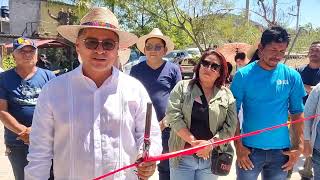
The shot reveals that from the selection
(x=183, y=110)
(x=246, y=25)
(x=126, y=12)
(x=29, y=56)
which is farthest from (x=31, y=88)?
(x=126, y=12)

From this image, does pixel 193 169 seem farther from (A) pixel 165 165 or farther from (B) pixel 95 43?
(B) pixel 95 43

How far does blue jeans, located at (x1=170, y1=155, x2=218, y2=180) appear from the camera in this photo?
3.09m

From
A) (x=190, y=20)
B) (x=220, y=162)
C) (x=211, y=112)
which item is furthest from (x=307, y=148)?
(x=190, y=20)

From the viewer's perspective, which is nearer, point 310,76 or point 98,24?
point 98,24

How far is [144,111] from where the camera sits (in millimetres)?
2158

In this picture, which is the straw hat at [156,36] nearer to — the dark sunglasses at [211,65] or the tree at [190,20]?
the dark sunglasses at [211,65]

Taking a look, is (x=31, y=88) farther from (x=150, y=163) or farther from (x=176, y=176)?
(x=150, y=163)

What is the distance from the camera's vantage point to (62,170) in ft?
6.68

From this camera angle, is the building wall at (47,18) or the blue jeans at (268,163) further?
the building wall at (47,18)

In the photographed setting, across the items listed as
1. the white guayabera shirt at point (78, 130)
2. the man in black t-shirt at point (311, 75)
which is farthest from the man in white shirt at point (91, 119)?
the man in black t-shirt at point (311, 75)

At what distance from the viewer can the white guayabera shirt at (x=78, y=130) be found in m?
1.98

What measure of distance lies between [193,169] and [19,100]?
5.39 feet

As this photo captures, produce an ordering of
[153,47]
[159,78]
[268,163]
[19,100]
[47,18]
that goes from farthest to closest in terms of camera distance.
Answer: [47,18], [153,47], [159,78], [19,100], [268,163]

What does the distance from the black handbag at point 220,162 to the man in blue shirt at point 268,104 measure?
15cm
